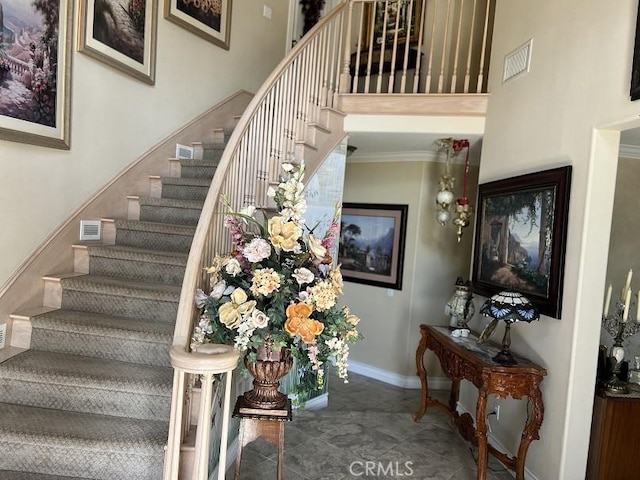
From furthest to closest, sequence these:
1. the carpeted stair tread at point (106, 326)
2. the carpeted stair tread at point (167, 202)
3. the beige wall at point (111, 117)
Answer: the carpeted stair tread at point (167, 202) → the beige wall at point (111, 117) → the carpeted stair tread at point (106, 326)

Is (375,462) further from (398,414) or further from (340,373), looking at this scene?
(340,373)

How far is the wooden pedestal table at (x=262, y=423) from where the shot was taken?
208 centimetres

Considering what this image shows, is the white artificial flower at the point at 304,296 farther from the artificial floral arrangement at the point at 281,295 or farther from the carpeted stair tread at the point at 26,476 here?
the carpeted stair tread at the point at 26,476

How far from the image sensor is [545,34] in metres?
2.86

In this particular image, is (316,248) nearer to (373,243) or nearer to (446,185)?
(446,185)

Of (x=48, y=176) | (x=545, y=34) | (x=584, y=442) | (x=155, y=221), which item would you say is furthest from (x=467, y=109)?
(x=48, y=176)

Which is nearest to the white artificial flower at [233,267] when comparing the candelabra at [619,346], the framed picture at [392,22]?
the candelabra at [619,346]

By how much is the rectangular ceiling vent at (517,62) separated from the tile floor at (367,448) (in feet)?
9.34

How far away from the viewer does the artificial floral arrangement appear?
6.10 feet

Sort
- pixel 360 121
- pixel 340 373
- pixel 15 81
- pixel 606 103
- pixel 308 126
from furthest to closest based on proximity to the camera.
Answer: pixel 360 121, pixel 308 126, pixel 15 81, pixel 606 103, pixel 340 373

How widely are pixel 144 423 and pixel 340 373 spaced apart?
3.63 ft

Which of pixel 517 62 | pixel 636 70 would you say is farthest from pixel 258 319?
pixel 517 62

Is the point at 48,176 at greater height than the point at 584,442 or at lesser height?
greater

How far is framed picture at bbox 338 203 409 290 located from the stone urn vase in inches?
119
